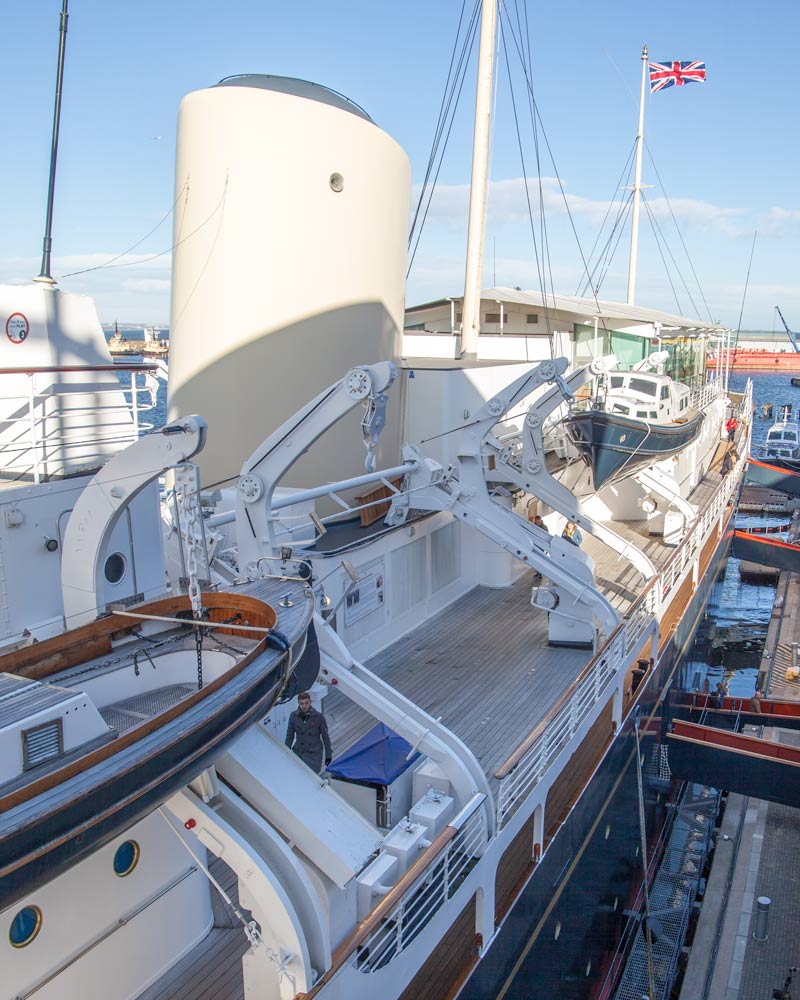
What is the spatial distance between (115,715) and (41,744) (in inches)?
34.4

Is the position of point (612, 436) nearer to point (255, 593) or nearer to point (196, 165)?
point (196, 165)

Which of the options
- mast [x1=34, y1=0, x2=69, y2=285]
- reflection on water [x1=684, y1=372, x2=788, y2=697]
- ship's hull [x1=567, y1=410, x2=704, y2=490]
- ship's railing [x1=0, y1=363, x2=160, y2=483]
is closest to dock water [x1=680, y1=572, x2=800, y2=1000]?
reflection on water [x1=684, y1=372, x2=788, y2=697]

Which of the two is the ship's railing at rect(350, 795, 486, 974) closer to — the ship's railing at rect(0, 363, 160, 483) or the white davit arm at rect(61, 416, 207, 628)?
the white davit arm at rect(61, 416, 207, 628)

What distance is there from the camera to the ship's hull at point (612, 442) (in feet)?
51.2

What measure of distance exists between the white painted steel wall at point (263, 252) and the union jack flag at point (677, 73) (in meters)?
20.3

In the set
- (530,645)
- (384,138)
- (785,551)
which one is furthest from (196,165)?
(785,551)

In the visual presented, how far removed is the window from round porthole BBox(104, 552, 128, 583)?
14.6 m

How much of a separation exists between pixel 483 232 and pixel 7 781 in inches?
525

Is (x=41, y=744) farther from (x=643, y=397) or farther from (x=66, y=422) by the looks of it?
(x=643, y=397)

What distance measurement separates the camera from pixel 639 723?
12391 mm

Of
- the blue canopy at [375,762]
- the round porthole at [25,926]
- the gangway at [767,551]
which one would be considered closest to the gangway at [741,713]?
the gangway at [767,551]

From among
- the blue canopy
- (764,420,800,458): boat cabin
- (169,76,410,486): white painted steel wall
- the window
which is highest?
(169,76,410,486): white painted steel wall

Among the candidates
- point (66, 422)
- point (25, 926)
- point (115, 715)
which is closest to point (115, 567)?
point (66, 422)

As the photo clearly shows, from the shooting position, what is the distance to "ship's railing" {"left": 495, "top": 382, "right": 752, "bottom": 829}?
297 inches
